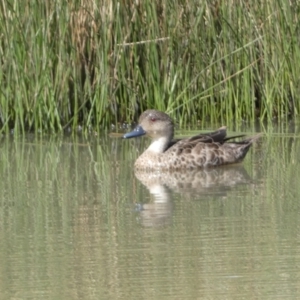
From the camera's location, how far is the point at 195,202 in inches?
232

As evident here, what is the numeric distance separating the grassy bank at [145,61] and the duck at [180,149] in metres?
1.14

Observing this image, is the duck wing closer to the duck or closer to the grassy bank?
the duck

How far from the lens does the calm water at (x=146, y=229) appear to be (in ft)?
13.3

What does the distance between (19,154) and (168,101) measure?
1663mm

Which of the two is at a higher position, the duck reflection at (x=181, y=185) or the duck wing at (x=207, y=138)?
the duck wing at (x=207, y=138)

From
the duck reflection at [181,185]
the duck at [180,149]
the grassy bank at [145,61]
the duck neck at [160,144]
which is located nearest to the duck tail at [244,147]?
the duck at [180,149]

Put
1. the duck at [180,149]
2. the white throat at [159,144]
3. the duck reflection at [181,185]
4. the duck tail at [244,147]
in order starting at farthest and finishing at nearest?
the white throat at [159,144] < the duck tail at [244,147] < the duck at [180,149] < the duck reflection at [181,185]

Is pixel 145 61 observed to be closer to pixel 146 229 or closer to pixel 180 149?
pixel 180 149

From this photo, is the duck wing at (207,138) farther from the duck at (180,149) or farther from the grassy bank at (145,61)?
the grassy bank at (145,61)

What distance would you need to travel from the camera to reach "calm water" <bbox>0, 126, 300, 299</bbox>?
4.06 m

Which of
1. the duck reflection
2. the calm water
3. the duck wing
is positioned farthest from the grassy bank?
the duck reflection

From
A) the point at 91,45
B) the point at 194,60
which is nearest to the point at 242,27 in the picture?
the point at 194,60

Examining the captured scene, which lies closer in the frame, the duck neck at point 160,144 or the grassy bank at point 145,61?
the duck neck at point 160,144

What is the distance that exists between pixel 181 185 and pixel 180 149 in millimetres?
1058
